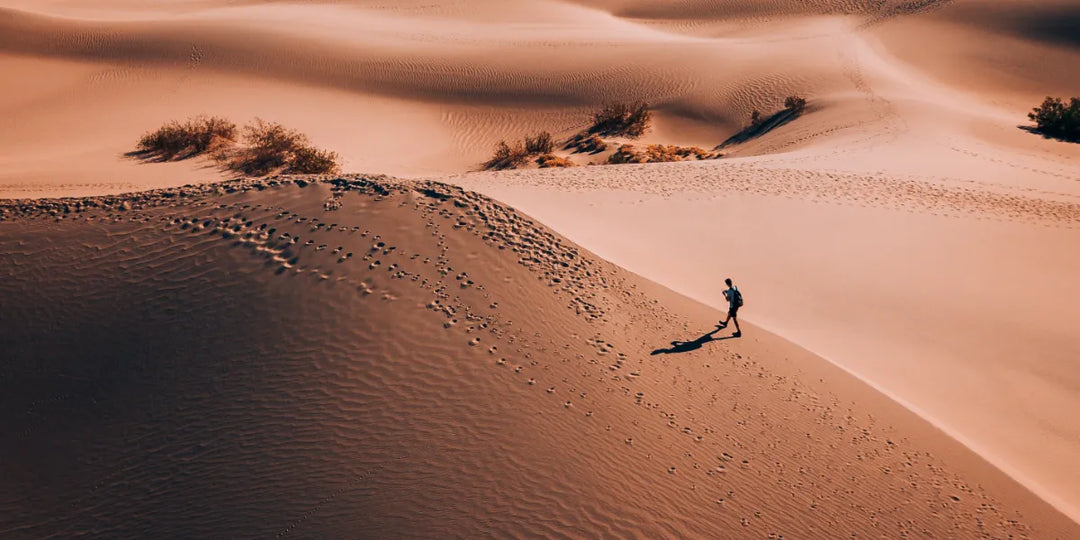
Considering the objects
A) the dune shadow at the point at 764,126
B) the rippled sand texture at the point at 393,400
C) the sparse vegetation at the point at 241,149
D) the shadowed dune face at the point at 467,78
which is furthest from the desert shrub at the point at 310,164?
the dune shadow at the point at 764,126

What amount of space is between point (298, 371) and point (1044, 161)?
2285 centimetres

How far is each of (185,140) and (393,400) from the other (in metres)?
19.3

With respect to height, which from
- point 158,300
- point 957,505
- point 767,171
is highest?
point 767,171

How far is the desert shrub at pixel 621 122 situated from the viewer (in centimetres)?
2652

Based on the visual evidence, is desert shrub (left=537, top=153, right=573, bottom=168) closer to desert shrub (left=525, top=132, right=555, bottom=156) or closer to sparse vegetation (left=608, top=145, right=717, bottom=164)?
desert shrub (left=525, top=132, right=555, bottom=156)

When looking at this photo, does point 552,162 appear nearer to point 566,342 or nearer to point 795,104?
point 795,104

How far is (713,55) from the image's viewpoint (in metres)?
31.9

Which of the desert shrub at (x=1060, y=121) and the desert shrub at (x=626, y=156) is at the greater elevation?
the desert shrub at (x=1060, y=121)

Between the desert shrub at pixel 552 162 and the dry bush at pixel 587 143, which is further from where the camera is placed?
the dry bush at pixel 587 143

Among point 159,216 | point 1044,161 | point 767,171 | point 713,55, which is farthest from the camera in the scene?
point 713,55

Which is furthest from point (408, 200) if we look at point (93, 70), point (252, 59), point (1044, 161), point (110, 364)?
point (93, 70)

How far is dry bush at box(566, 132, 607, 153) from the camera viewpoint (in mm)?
24839

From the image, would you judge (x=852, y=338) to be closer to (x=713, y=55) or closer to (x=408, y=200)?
(x=408, y=200)

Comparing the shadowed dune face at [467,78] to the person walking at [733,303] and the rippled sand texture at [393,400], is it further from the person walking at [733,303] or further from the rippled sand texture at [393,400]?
the person walking at [733,303]
